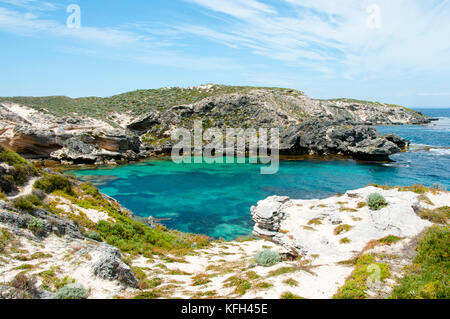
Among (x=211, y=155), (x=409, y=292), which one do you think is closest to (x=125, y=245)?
(x=409, y=292)

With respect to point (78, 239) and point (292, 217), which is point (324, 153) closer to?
point (292, 217)

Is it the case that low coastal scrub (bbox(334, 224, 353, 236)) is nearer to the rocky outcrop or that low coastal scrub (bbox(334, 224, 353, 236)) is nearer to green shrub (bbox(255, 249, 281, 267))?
green shrub (bbox(255, 249, 281, 267))

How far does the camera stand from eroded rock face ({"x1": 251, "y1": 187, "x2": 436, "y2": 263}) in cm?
1099

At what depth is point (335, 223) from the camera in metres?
13.4

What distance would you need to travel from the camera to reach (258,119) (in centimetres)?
6681

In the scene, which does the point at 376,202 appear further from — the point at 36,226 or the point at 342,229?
the point at 36,226

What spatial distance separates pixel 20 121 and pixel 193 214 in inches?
1877

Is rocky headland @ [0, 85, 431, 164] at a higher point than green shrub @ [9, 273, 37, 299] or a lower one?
higher

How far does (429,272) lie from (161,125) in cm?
6496

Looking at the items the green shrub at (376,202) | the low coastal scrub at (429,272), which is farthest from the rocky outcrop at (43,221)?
the green shrub at (376,202)

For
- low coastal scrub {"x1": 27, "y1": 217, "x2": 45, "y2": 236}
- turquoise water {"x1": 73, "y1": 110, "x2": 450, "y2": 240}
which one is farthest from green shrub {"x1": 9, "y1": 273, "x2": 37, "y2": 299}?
turquoise water {"x1": 73, "y1": 110, "x2": 450, "y2": 240}

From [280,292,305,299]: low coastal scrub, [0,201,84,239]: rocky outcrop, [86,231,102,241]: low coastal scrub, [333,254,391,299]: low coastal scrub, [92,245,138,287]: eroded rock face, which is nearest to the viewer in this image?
[333,254,391,299]: low coastal scrub

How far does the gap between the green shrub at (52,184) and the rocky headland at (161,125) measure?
36.7 m

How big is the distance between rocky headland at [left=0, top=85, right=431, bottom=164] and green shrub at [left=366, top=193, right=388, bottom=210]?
143 ft
